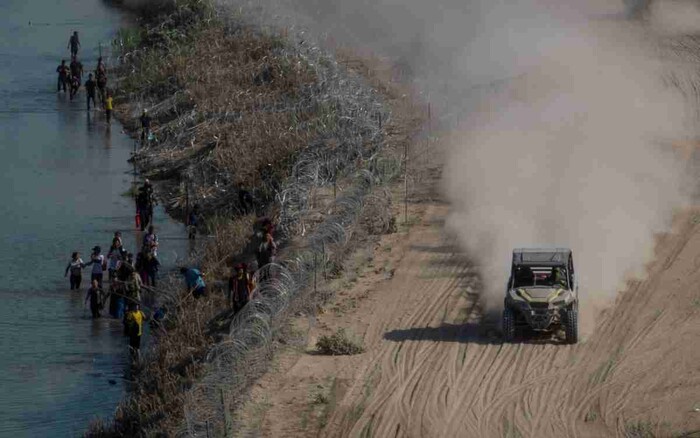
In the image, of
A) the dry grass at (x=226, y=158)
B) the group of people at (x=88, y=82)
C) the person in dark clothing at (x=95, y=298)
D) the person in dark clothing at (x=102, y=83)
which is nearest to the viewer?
the dry grass at (x=226, y=158)

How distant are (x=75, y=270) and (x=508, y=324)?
37.6 feet

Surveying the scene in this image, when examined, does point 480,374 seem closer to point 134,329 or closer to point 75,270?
point 134,329

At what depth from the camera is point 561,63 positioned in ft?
165

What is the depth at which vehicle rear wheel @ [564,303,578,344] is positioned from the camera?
77.7ft

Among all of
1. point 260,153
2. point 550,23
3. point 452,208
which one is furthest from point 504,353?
point 550,23

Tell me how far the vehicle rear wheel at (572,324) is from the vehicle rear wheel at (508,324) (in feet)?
2.89

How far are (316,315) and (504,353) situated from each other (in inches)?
158

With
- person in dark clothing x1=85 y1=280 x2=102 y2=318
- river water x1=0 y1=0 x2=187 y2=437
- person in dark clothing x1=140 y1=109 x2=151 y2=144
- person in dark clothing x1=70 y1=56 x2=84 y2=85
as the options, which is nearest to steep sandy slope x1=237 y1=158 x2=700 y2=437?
river water x1=0 y1=0 x2=187 y2=437

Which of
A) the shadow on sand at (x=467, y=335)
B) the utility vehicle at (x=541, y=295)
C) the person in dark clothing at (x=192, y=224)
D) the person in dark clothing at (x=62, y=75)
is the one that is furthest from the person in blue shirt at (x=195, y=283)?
the person in dark clothing at (x=62, y=75)

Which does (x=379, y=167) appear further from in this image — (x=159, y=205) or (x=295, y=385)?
(x=295, y=385)

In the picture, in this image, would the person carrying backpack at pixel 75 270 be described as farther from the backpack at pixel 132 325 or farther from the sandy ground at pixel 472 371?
the sandy ground at pixel 472 371

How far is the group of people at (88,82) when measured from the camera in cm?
5252

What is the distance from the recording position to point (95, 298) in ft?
97.3

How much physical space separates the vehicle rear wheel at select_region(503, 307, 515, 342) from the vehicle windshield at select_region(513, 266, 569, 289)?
22.5 inches
